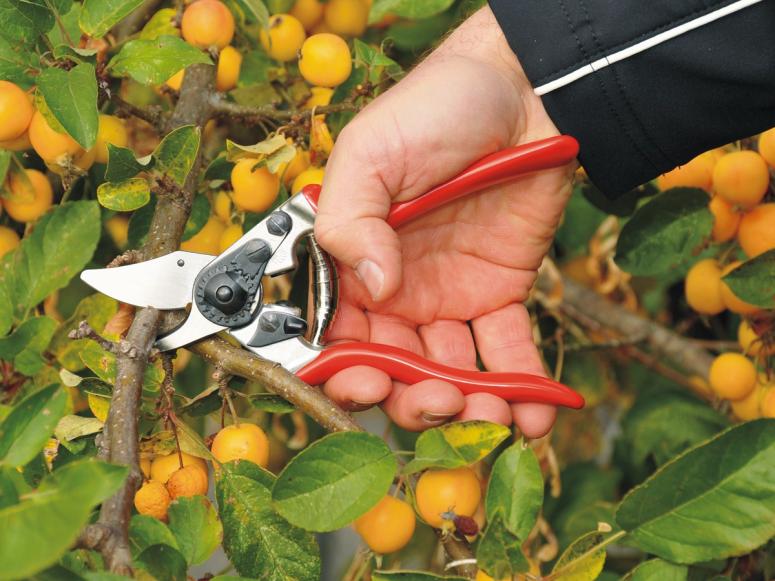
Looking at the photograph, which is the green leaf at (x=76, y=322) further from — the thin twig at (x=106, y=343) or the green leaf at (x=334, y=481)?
the green leaf at (x=334, y=481)

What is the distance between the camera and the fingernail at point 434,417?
0.98 m

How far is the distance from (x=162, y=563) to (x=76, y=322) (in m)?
0.52

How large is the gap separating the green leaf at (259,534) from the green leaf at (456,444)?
12 cm

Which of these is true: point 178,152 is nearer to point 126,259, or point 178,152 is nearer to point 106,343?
point 126,259

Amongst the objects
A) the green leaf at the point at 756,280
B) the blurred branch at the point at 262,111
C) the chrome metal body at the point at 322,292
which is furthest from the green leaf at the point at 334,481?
the green leaf at the point at 756,280

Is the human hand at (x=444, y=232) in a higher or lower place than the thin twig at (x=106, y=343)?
lower

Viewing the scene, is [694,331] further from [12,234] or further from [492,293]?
[12,234]

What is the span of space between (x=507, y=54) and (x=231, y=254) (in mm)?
438

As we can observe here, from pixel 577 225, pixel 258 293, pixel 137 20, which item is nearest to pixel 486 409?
pixel 258 293

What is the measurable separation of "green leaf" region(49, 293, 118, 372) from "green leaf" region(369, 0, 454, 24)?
503mm

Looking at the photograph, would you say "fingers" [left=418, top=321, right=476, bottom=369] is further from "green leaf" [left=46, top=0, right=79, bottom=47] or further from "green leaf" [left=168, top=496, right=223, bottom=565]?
"green leaf" [left=46, top=0, right=79, bottom=47]

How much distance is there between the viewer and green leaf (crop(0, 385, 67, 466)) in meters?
0.71

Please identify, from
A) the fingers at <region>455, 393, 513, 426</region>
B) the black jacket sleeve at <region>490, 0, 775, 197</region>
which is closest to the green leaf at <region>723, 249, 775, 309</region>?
the black jacket sleeve at <region>490, 0, 775, 197</region>

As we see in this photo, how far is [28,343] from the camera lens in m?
1.07
